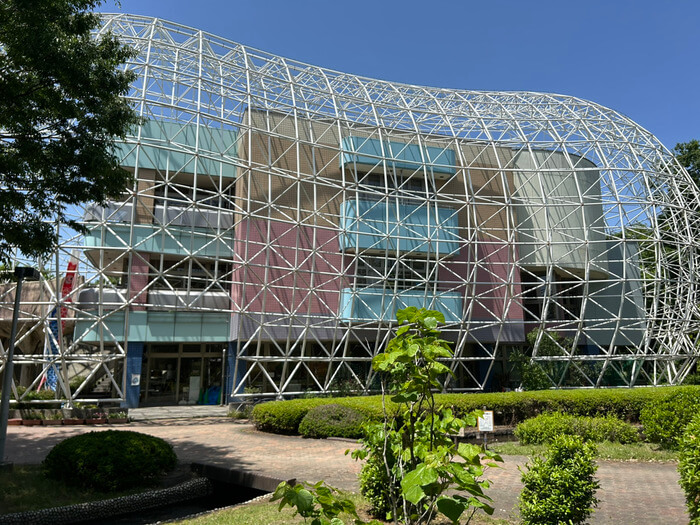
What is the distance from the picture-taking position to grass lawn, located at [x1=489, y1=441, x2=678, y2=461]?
10.5 meters

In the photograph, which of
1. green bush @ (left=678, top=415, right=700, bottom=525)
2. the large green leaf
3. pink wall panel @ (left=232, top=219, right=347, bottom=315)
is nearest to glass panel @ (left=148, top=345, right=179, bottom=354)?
pink wall panel @ (left=232, top=219, right=347, bottom=315)

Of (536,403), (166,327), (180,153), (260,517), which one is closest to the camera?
(260,517)

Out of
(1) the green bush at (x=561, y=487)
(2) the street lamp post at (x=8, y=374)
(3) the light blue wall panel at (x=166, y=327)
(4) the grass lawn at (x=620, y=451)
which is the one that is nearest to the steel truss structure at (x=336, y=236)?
(3) the light blue wall panel at (x=166, y=327)

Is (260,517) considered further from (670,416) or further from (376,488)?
(670,416)

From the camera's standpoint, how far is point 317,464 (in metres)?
9.79

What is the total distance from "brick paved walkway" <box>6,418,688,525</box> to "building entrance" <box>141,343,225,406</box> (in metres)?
5.30

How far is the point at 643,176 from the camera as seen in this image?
23.4 m

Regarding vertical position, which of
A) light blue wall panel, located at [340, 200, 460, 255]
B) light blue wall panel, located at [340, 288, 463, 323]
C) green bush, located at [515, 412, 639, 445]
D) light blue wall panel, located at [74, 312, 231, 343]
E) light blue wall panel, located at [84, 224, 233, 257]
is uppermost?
light blue wall panel, located at [340, 200, 460, 255]

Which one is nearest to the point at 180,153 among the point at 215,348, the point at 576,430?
the point at 215,348

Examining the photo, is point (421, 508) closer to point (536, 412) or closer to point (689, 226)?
point (536, 412)

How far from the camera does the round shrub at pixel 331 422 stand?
42.2 ft

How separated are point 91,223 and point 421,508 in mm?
15714

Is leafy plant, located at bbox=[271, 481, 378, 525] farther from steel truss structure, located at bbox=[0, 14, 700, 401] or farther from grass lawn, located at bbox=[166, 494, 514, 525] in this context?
steel truss structure, located at bbox=[0, 14, 700, 401]

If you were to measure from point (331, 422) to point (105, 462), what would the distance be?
627cm
